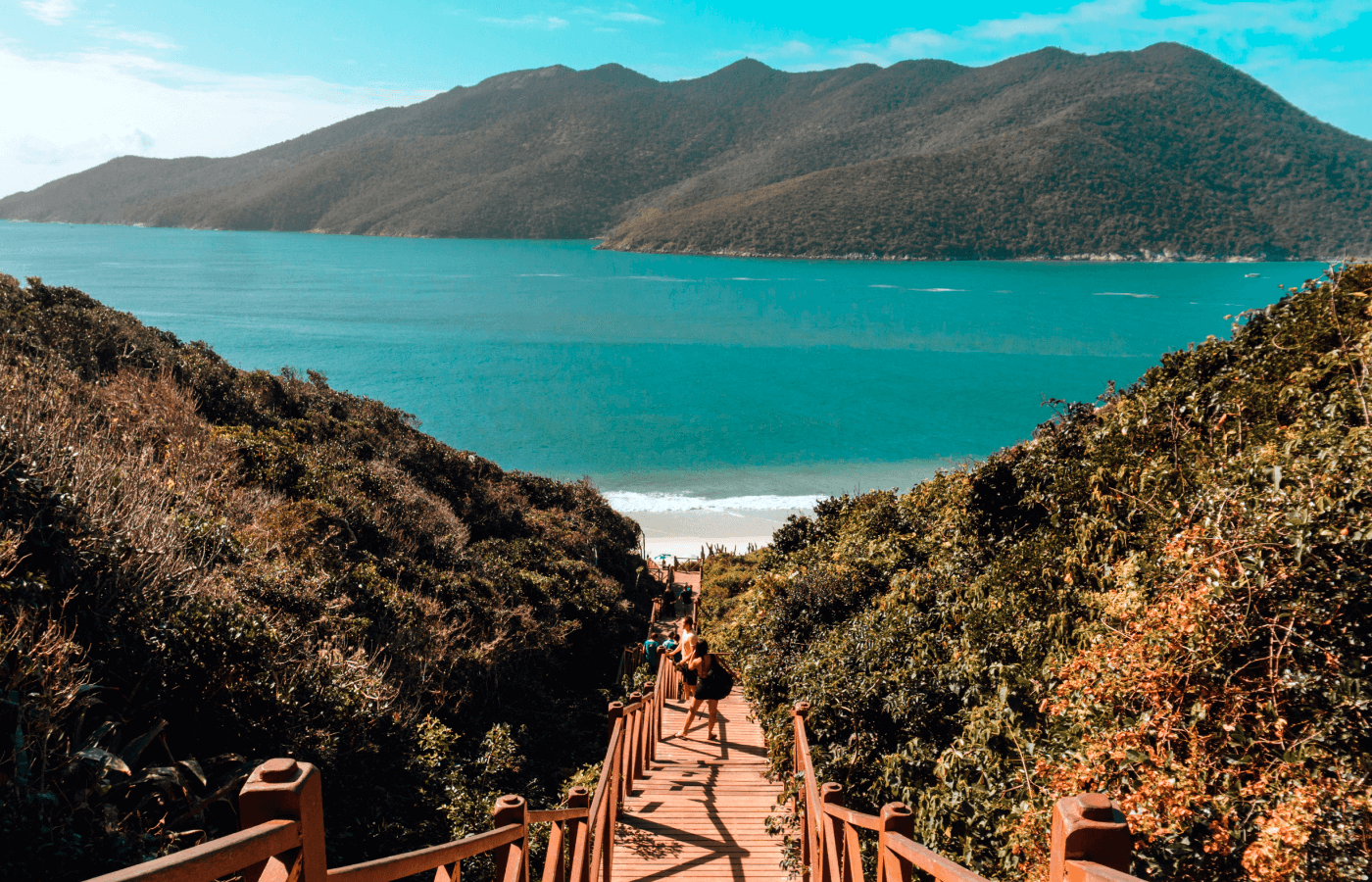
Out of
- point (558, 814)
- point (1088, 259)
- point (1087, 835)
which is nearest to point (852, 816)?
point (558, 814)

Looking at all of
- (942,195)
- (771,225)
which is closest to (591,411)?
(771,225)

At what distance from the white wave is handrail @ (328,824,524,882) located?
33.5 m

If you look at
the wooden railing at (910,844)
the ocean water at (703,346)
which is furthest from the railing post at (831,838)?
the ocean water at (703,346)

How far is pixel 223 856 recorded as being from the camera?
4.11 ft

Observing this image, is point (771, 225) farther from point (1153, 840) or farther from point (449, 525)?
point (1153, 840)

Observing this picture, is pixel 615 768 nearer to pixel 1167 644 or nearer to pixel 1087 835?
pixel 1167 644

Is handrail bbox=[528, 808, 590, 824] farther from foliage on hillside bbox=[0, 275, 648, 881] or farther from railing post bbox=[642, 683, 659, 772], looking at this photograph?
railing post bbox=[642, 683, 659, 772]

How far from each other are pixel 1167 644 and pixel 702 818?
364 cm

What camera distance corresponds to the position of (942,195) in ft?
518

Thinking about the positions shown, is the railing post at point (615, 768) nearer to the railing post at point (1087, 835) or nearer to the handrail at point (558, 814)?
the handrail at point (558, 814)

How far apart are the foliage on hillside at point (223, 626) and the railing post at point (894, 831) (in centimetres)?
320


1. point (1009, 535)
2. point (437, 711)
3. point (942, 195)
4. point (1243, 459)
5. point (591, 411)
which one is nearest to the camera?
point (1243, 459)

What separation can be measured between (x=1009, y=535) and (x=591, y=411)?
46.7 m

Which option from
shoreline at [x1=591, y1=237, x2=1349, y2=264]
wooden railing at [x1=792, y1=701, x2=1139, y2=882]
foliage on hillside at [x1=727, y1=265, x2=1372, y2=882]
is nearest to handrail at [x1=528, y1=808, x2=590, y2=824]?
Answer: wooden railing at [x1=792, y1=701, x2=1139, y2=882]
